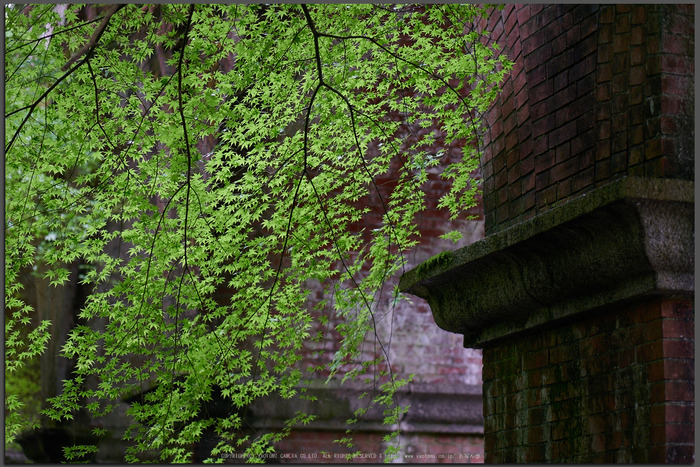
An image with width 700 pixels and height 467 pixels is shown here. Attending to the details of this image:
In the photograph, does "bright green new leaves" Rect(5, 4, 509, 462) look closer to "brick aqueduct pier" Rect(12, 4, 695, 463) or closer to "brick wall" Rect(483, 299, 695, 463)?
"brick aqueduct pier" Rect(12, 4, 695, 463)

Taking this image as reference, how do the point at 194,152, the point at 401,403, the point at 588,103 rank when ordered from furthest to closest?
the point at 401,403
the point at 194,152
the point at 588,103

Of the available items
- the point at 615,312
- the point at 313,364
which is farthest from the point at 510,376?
the point at 313,364

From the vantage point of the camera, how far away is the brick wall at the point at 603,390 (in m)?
2.60

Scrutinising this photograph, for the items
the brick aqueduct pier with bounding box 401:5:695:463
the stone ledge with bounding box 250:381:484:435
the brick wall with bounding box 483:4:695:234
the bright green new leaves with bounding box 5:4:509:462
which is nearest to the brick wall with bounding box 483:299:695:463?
the brick aqueduct pier with bounding box 401:5:695:463

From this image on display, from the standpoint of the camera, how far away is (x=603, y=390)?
287 cm

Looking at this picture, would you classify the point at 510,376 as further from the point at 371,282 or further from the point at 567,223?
the point at 371,282

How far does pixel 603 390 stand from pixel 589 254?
0.51m

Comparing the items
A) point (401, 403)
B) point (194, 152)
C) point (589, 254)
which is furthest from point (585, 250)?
point (401, 403)

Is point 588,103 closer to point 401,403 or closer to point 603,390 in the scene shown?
point 603,390

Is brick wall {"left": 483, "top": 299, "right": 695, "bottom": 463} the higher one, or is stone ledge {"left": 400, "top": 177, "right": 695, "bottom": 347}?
stone ledge {"left": 400, "top": 177, "right": 695, "bottom": 347}

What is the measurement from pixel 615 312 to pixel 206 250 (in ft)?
11.2

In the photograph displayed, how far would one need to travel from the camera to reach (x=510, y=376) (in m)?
3.51

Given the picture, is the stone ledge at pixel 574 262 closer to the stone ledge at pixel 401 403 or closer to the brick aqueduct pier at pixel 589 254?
the brick aqueduct pier at pixel 589 254

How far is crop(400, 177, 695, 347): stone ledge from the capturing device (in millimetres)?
2633
